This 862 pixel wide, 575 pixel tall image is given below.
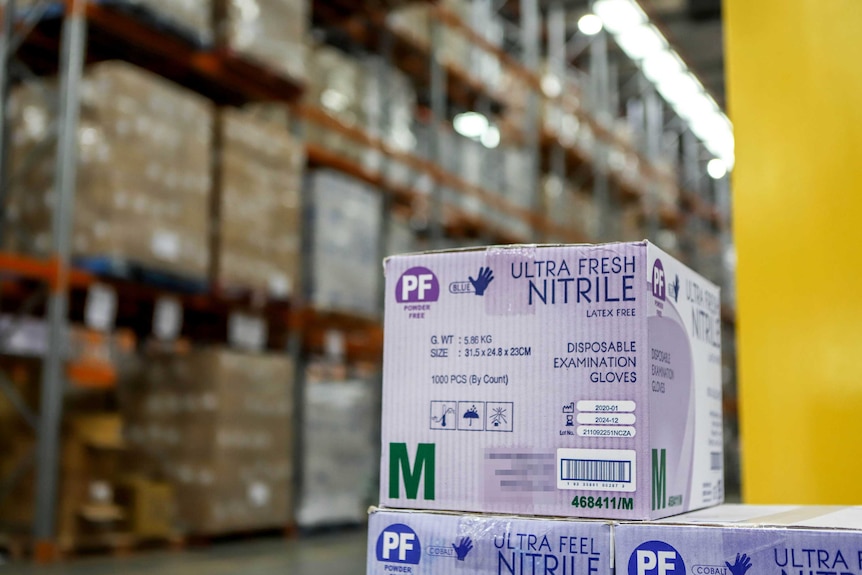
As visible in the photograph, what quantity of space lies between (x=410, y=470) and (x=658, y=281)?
497mm

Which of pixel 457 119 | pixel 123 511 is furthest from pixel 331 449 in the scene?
pixel 457 119

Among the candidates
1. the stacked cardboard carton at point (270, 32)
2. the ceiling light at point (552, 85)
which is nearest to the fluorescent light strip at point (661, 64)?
the ceiling light at point (552, 85)

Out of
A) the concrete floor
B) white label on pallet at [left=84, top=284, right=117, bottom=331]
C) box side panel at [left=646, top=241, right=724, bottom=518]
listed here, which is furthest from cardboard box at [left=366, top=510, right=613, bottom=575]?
white label on pallet at [left=84, top=284, right=117, bottom=331]

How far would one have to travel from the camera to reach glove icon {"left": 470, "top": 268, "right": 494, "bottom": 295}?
1.54 metres

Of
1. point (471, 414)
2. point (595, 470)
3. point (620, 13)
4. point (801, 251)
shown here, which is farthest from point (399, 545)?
point (620, 13)

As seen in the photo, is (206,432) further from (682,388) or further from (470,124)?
(470,124)

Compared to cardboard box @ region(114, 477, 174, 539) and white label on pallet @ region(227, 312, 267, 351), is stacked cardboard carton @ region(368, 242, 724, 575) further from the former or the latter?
white label on pallet @ region(227, 312, 267, 351)

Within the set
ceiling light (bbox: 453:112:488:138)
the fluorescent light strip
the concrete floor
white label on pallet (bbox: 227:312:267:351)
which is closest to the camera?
the concrete floor

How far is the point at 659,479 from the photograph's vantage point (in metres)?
1.42

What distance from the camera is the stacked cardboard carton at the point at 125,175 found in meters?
4.82

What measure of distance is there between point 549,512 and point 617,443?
0.15 meters

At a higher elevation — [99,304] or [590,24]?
[590,24]

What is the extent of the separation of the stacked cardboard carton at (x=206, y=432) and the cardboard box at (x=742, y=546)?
14.1ft

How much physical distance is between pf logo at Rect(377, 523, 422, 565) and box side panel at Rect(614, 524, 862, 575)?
1.05 ft
